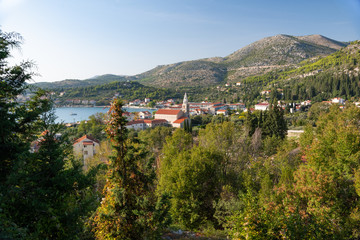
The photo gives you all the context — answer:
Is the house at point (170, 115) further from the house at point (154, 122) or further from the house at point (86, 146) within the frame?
the house at point (86, 146)

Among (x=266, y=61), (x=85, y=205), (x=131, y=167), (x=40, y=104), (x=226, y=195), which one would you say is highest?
(x=266, y=61)

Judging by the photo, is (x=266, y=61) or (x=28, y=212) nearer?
(x=28, y=212)

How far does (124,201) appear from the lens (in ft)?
19.4

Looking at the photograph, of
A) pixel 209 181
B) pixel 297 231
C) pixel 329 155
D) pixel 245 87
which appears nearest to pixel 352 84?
pixel 245 87

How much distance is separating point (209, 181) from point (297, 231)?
8.34 metres

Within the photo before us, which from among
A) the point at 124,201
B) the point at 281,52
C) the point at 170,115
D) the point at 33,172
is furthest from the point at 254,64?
the point at 33,172

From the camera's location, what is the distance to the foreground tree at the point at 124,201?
5.82m

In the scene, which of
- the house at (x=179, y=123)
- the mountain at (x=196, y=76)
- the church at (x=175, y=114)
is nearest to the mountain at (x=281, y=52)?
A: the mountain at (x=196, y=76)

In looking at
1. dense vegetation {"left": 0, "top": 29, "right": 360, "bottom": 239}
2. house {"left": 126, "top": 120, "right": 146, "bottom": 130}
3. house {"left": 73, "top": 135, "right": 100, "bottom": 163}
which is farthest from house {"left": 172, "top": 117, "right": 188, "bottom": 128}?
dense vegetation {"left": 0, "top": 29, "right": 360, "bottom": 239}

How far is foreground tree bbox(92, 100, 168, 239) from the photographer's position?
19.1 feet

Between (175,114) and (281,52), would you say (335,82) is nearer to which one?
(175,114)

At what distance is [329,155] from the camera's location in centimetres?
1305

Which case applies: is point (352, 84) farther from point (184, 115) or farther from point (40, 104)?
point (40, 104)

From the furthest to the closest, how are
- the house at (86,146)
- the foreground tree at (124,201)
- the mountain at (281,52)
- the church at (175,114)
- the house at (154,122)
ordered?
the mountain at (281,52) < the church at (175,114) < the house at (154,122) < the house at (86,146) < the foreground tree at (124,201)
